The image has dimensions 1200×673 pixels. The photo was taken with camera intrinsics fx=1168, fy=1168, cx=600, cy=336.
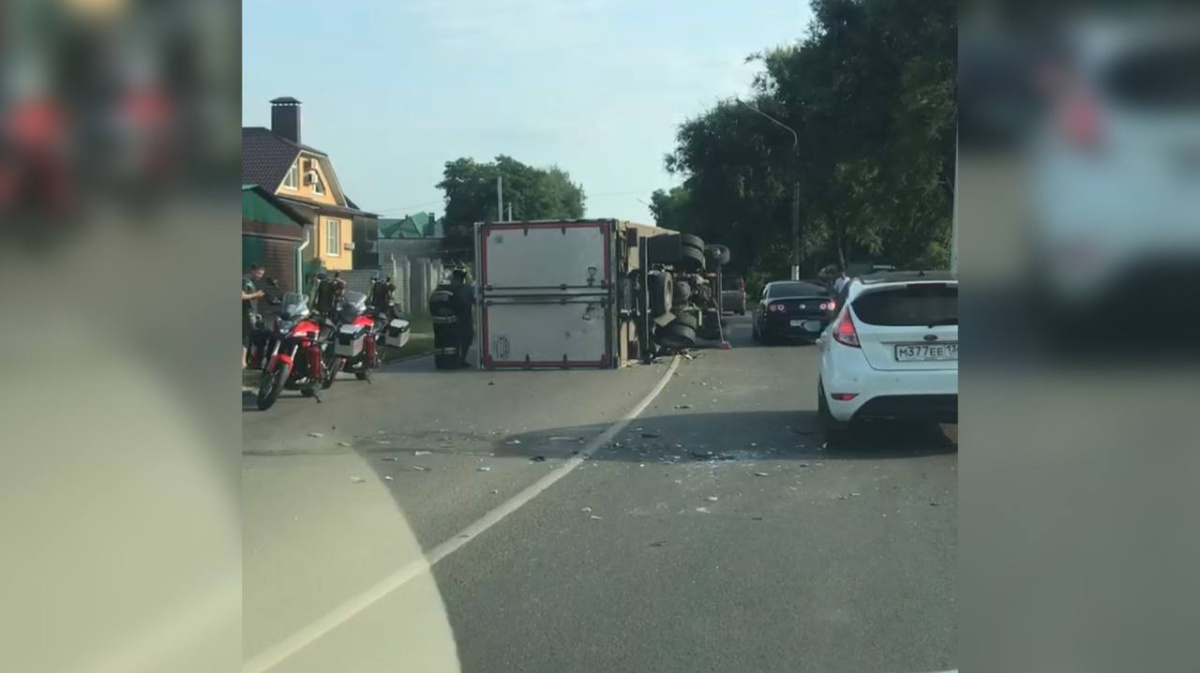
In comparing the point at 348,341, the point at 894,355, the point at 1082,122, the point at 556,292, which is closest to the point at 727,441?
the point at 894,355

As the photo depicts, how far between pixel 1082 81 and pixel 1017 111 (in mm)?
387

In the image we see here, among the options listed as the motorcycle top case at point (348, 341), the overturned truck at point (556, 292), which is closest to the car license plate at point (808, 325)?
the overturned truck at point (556, 292)

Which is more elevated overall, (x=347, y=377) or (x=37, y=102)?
(x=37, y=102)

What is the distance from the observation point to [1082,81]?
3.24 m

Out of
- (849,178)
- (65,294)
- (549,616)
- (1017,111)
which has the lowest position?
(549,616)

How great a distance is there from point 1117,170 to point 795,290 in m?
22.1

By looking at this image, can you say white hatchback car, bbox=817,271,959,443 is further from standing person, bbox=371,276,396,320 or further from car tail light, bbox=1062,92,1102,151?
standing person, bbox=371,276,396,320

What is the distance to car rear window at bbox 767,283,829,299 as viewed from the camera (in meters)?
25.2

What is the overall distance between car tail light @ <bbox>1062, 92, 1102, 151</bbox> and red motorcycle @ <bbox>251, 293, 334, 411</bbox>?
10901mm

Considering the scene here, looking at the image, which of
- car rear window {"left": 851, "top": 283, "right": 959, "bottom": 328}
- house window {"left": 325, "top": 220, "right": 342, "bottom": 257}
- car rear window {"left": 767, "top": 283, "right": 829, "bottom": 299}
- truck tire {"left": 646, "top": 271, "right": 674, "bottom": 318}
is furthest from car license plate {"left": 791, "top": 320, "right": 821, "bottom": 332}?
house window {"left": 325, "top": 220, "right": 342, "bottom": 257}

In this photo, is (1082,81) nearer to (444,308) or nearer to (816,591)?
(816,591)

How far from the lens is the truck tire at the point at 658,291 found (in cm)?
1988

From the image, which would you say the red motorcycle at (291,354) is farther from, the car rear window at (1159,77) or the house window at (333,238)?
the house window at (333,238)

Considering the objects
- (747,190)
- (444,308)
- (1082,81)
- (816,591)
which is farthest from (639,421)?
(747,190)
